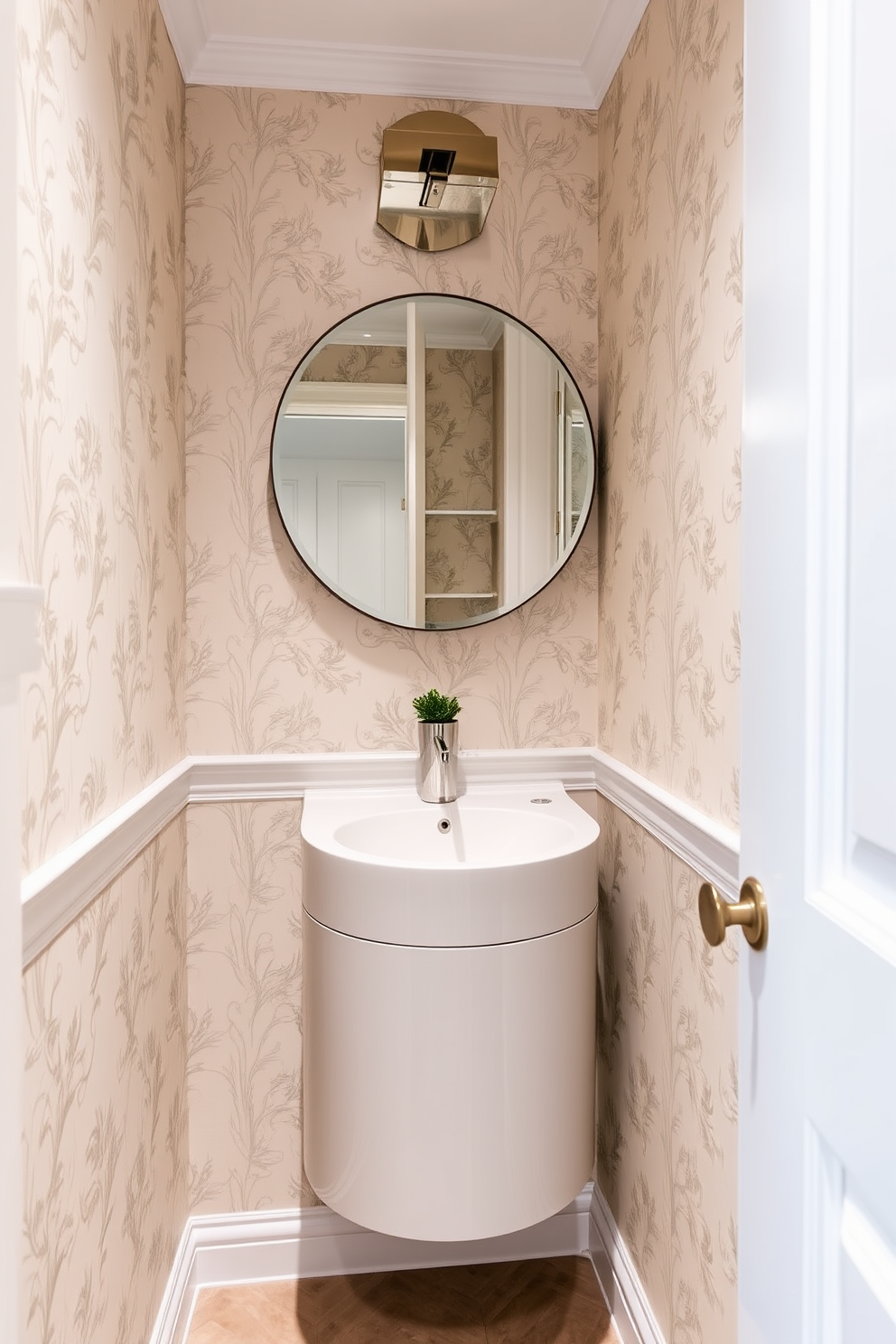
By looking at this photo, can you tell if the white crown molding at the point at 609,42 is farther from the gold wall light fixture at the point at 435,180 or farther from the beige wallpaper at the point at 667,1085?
the beige wallpaper at the point at 667,1085

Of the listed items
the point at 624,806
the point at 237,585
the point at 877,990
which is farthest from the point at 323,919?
the point at 877,990

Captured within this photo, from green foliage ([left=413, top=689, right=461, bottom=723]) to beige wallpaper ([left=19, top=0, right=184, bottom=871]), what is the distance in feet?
1.52

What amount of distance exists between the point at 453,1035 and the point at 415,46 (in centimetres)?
179

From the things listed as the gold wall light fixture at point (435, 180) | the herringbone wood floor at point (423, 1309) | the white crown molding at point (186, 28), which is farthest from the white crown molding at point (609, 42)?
the herringbone wood floor at point (423, 1309)

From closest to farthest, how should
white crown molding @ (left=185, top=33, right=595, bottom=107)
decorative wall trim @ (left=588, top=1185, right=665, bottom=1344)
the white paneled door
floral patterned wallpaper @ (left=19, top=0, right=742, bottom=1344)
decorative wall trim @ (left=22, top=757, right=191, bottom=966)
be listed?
the white paneled door, decorative wall trim @ (left=22, top=757, right=191, bottom=966), floral patterned wallpaper @ (left=19, top=0, right=742, bottom=1344), decorative wall trim @ (left=588, top=1185, right=665, bottom=1344), white crown molding @ (left=185, top=33, right=595, bottom=107)

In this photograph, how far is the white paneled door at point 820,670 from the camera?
538 mm

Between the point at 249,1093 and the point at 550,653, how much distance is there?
1.07 m

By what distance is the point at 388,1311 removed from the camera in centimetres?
167

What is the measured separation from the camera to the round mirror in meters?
1.78

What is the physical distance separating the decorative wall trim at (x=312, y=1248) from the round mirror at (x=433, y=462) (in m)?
1.21

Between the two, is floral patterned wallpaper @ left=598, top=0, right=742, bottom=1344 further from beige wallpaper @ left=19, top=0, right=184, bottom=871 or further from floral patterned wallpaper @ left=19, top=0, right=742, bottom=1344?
beige wallpaper @ left=19, top=0, right=184, bottom=871

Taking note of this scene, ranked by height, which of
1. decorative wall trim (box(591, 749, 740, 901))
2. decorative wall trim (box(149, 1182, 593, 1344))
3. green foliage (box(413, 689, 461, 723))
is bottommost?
decorative wall trim (box(149, 1182, 593, 1344))

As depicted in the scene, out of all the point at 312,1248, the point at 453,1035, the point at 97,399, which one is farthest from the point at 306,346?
the point at 312,1248

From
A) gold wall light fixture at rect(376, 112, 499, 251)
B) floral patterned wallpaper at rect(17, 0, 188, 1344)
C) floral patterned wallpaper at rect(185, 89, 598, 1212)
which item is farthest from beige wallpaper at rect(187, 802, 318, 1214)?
gold wall light fixture at rect(376, 112, 499, 251)
